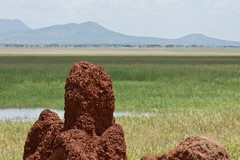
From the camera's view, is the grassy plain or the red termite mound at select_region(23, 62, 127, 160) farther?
the grassy plain

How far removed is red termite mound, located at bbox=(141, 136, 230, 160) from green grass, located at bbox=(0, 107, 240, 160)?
198 inches

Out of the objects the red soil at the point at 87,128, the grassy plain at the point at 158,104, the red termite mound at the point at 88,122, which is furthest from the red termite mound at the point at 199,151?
the grassy plain at the point at 158,104

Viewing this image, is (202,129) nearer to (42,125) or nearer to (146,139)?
(146,139)

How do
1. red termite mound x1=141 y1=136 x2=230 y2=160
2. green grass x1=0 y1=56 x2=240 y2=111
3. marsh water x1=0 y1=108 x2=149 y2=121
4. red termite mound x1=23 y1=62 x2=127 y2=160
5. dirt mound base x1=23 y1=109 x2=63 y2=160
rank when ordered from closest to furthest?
red termite mound x1=141 y1=136 x2=230 y2=160 → red termite mound x1=23 y1=62 x2=127 y2=160 → dirt mound base x1=23 y1=109 x2=63 y2=160 → marsh water x1=0 y1=108 x2=149 y2=121 → green grass x1=0 y1=56 x2=240 y2=111

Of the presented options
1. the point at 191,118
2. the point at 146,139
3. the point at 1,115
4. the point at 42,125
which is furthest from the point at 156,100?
the point at 42,125

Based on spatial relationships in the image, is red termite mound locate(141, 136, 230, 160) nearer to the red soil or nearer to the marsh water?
the red soil

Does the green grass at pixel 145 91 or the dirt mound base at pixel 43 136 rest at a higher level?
the dirt mound base at pixel 43 136

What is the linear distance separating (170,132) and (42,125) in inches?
337

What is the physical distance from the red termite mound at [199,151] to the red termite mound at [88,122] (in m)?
0.66

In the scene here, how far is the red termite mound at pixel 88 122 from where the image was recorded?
6594 millimetres

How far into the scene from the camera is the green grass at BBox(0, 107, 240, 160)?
507 inches

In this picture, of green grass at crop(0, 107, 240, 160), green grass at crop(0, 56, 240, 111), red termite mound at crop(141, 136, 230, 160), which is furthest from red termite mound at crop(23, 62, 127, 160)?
green grass at crop(0, 56, 240, 111)

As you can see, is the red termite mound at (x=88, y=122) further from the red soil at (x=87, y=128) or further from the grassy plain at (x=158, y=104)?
the grassy plain at (x=158, y=104)

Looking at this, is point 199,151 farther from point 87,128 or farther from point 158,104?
point 158,104
